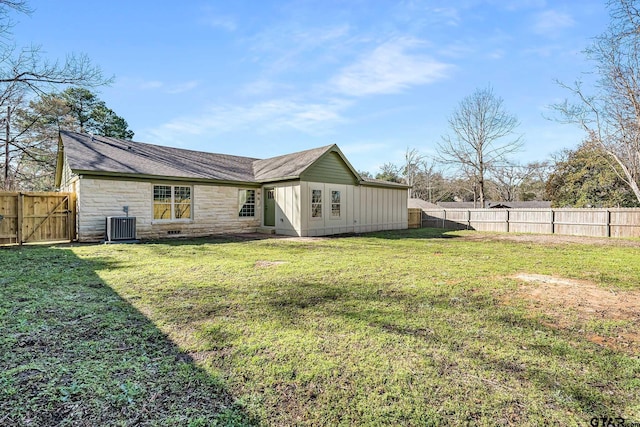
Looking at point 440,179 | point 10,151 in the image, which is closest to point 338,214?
point 10,151

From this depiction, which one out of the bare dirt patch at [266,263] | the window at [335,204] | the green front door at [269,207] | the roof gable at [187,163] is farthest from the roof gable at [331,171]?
the bare dirt patch at [266,263]

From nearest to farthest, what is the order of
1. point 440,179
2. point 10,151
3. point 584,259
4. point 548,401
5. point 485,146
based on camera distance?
point 548,401
point 584,259
point 10,151
point 485,146
point 440,179

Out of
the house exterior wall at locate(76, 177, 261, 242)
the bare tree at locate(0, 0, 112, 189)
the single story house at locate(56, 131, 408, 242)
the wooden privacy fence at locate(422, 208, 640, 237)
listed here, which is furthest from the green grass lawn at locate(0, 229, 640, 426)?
the wooden privacy fence at locate(422, 208, 640, 237)

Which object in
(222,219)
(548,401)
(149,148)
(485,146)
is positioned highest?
(485,146)

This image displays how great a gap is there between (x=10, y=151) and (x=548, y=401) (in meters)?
29.2

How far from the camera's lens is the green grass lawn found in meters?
1.98

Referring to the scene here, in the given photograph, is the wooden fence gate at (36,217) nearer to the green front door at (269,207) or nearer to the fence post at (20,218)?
the fence post at (20,218)

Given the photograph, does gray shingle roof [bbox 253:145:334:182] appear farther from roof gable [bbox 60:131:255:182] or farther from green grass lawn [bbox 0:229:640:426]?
green grass lawn [bbox 0:229:640:426]

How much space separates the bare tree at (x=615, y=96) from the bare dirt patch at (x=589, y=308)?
281 inches

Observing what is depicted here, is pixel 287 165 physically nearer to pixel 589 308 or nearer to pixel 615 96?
pixel 589 308

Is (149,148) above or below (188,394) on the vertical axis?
above

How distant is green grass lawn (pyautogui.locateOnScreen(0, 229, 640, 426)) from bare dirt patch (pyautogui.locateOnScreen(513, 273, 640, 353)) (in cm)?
4

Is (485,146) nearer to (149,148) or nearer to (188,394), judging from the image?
(149,148)

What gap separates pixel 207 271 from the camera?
6055 mm
